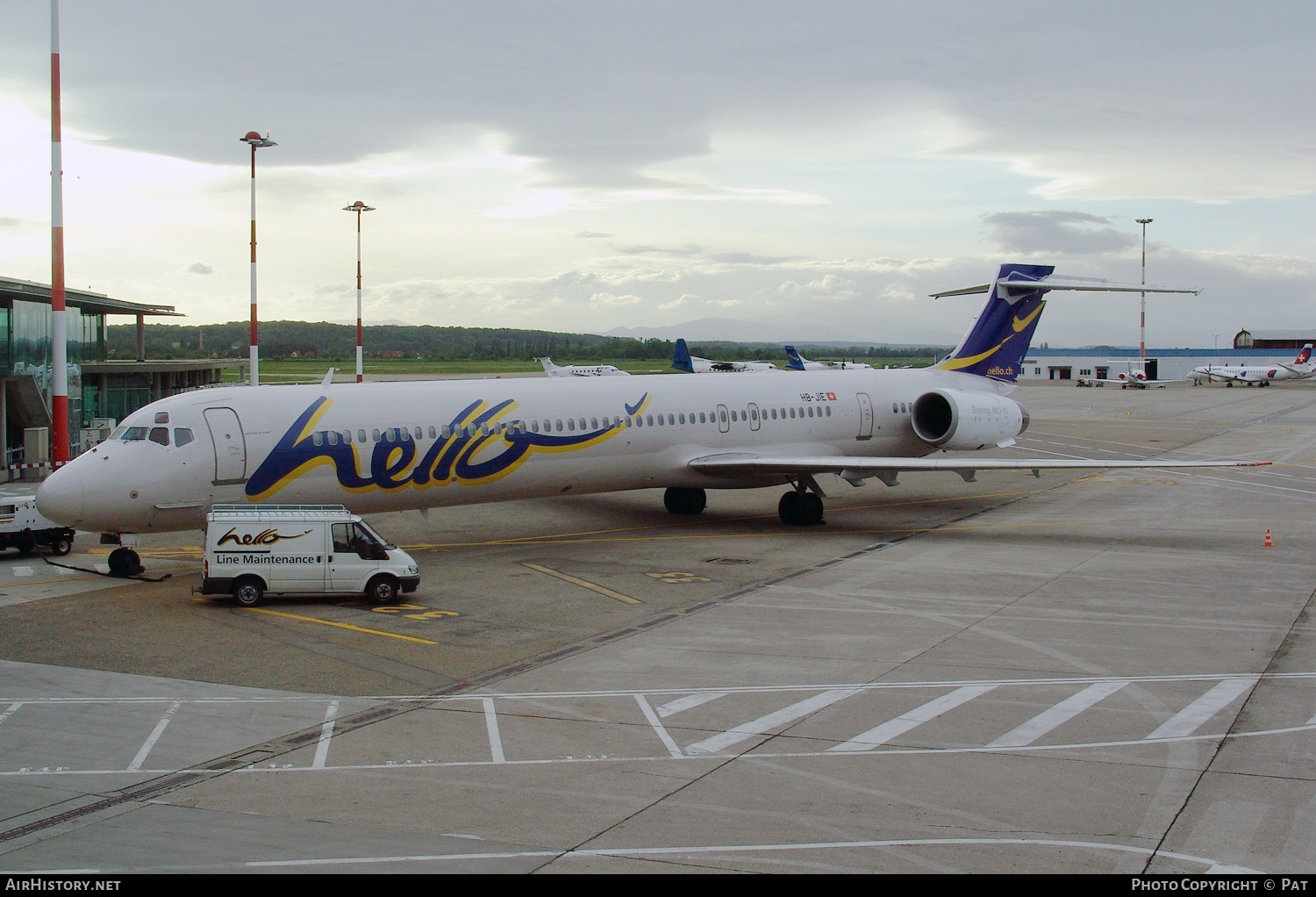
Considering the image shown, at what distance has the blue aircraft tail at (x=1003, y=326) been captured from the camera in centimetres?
3650

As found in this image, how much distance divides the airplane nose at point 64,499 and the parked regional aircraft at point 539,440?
24 millimetres

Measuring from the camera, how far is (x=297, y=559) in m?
20.3

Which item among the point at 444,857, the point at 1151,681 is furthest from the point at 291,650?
the point at 1151,681

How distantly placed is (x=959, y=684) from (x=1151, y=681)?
2.74m

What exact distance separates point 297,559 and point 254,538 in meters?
0.87

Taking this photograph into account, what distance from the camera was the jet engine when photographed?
33688 mm

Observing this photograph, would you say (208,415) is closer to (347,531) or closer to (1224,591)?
(347,531)

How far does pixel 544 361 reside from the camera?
2483 inches

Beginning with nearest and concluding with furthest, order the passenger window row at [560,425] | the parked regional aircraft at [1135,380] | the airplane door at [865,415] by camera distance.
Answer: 1. the passenger window row at [560,425]
2. the airplane door at [865,415]
3. the parked regional aircraft at [1135,380]

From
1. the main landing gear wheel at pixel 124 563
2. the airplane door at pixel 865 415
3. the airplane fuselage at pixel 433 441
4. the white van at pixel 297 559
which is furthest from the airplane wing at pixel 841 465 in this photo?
the main landing gear wheel at pixel 124 563

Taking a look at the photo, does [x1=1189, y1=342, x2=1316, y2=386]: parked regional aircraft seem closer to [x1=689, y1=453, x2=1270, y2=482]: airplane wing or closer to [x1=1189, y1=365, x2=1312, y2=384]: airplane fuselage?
[x1=1189, y1=365, x2=1312, y2=384]: airplane fuselage

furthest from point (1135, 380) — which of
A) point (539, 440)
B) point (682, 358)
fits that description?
point (539, 440)

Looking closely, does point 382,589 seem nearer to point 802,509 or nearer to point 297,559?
point 297,559

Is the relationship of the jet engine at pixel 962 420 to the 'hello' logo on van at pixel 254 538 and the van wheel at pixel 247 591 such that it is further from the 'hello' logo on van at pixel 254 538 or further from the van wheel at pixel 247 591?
the van wheel at pixel 247 591
